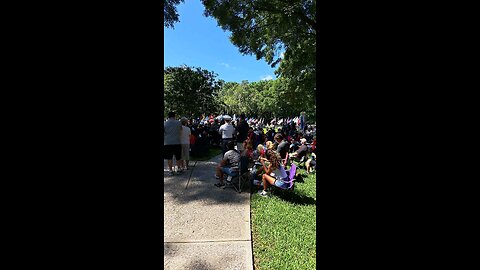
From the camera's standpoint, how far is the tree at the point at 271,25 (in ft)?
25.6

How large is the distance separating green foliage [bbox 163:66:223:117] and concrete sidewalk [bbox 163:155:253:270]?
52.2 ft

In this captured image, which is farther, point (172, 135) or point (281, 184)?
point (172, 135)

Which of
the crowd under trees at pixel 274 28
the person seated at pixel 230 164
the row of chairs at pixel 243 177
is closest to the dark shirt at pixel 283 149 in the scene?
the row of chairs at pixel 243 177

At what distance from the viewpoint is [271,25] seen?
9141 millimetres

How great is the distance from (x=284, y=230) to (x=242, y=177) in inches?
98.2

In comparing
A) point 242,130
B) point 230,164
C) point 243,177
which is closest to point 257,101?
point 242,130

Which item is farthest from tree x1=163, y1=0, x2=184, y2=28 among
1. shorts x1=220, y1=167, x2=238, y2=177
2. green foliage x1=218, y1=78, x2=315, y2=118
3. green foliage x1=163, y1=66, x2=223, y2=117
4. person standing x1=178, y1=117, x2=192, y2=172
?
green foliage x1=218, y1=78, x2=315, y2=118

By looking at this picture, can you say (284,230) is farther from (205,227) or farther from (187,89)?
(187,89)

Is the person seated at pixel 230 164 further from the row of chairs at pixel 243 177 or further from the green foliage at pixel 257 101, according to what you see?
the green foliage at pixel 257 101
